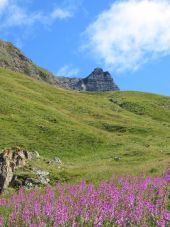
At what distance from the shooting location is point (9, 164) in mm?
27234

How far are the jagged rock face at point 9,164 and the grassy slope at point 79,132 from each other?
11.5 ft

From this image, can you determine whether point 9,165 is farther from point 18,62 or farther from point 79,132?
point 18,62

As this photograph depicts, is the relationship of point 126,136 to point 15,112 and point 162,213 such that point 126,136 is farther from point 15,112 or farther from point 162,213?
point 162,213

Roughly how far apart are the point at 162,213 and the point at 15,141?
43396 mm

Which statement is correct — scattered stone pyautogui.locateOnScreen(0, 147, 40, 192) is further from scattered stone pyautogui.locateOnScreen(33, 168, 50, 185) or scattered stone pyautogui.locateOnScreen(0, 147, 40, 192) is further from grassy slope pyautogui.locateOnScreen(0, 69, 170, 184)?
grassy slope pyautogui.locateOnScreen(0, 69, 170, 184)

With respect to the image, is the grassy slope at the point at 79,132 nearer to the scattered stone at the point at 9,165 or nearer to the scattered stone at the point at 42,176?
the scattered stone at the point at 42,176

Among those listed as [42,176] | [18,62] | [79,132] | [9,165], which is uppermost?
[18,62]

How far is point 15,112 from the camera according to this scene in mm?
67750

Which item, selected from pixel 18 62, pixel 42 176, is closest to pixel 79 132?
pixel 42 176

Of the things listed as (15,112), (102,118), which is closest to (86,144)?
(15,112)

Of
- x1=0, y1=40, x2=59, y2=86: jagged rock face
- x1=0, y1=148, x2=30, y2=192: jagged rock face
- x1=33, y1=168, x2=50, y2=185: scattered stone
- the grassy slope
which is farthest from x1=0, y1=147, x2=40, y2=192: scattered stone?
x1=0, y1=40, x2=59, y2=86: jagged rock face

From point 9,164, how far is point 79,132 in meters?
34.5

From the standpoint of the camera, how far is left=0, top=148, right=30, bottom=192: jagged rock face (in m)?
26.5

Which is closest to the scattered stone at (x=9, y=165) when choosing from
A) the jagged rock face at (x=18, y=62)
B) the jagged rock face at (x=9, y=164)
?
the jagged rock face at (x=9, y=164)
